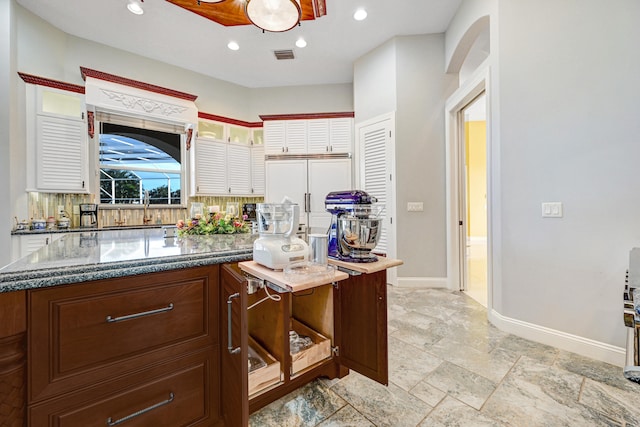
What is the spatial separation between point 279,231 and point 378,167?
Result: 9.93ft

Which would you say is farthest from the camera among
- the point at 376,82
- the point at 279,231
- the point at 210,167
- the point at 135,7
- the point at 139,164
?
the point at 210,167

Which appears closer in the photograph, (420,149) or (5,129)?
(5,129)

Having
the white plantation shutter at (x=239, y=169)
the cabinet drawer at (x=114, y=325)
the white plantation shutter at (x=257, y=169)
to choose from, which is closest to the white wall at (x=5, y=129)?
the white plantation shutter at (x=239, y=169)

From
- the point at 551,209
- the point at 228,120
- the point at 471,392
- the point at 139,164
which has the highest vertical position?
the point at 228,120

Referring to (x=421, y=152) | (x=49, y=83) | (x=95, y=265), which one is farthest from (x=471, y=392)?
(x=49, y=83)

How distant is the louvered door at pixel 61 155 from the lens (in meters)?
3.17

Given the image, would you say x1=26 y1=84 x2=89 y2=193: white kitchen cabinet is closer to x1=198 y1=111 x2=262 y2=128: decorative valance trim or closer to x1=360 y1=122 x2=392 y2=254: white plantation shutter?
x1=198 y1=111 x2=262 y2=128: decorative valance trim

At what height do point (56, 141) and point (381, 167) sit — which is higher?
point (56, 141)

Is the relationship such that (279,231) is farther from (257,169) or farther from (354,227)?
Answer: (257,169)

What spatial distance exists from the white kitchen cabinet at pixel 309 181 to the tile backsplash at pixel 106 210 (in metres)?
1.15

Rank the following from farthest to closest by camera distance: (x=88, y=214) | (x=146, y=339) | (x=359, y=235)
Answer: (x=88, y=214) → (x=359, y=235) → (x=146, y=339)

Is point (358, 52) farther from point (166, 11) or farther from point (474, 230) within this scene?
point (474, 230)

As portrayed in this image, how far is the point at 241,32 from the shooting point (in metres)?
3.64

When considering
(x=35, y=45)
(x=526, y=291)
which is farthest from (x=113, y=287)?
(x=35, y=45)
